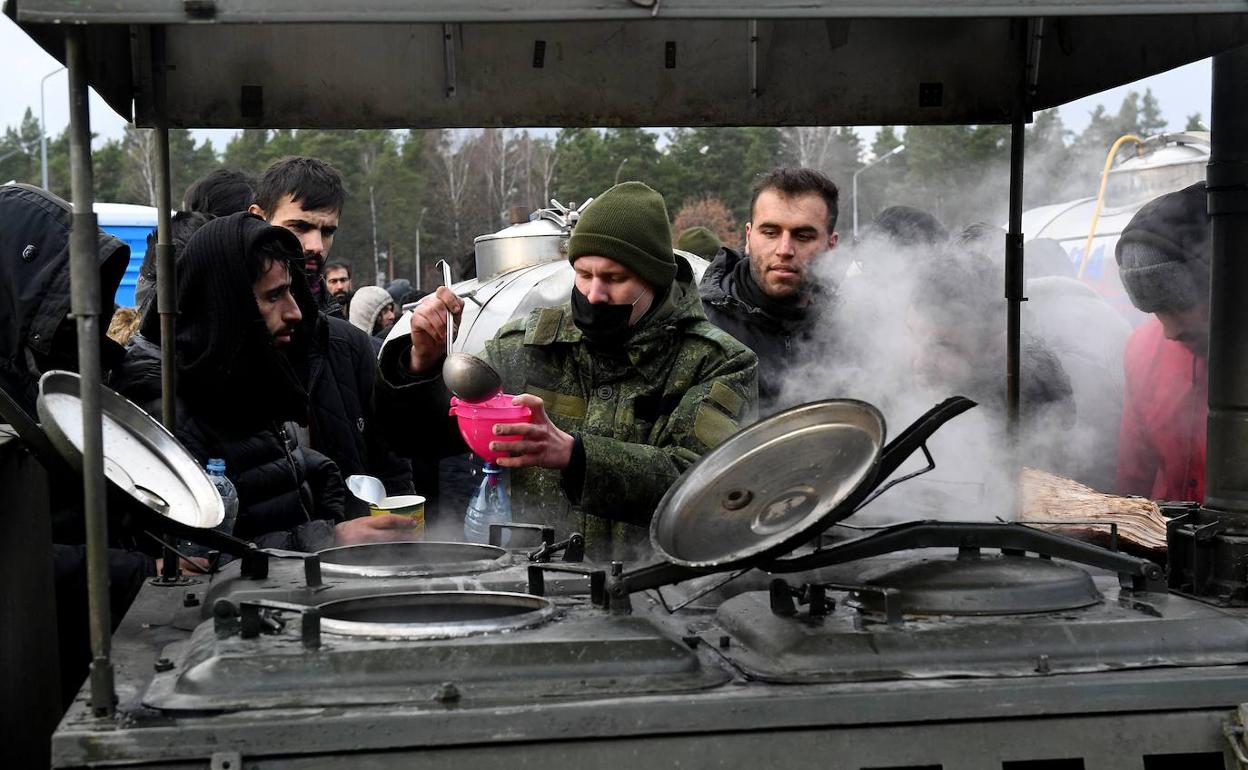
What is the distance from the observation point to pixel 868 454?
212cm

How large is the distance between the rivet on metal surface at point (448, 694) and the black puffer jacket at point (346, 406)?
215 centimetres

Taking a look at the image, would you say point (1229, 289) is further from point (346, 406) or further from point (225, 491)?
point (346, 406)

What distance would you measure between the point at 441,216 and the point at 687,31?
4215cm

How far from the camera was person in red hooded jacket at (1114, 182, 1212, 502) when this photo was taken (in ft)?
12.3

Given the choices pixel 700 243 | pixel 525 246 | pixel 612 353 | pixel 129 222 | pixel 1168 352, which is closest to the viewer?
pixel 612 353

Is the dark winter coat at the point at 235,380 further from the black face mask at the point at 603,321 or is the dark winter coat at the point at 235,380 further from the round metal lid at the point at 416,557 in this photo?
the black face mask at the point at 603,321

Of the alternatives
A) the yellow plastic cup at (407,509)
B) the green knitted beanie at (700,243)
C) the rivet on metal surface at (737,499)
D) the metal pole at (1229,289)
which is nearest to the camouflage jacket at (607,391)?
the yellow plastic cup at (407,509)

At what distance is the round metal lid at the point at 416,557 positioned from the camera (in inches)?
94.1

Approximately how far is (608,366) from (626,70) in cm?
74

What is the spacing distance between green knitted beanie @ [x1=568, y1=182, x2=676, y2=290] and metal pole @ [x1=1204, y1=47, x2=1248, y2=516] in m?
1.24

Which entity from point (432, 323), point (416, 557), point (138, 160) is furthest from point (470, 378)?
point (138, 160)

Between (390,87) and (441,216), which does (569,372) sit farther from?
(441,216)

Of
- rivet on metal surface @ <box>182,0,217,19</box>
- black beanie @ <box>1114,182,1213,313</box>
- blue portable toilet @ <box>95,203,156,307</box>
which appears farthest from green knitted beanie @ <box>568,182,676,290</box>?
blue portable toilet @ <box>95,203,156,307</box>

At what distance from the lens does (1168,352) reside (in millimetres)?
4109
